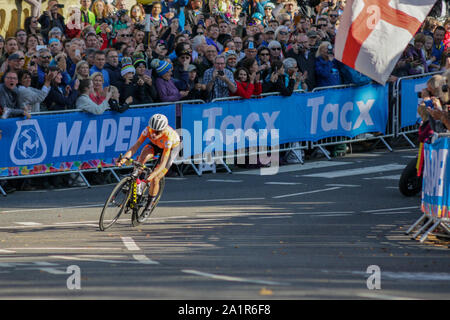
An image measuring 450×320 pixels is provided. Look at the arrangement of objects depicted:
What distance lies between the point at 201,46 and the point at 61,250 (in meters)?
9.35

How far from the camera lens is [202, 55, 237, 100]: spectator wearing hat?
19344 mm

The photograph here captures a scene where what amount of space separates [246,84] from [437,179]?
8.08m

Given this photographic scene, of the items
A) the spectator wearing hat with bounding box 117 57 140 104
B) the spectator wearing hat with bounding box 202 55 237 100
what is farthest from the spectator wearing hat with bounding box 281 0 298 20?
the spectator wearing hat with bounding box 117 57 140 104

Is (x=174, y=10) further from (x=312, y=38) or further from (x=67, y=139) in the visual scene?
A: (x=67, y=139)

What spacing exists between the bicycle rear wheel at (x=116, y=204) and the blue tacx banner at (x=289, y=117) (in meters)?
5.38

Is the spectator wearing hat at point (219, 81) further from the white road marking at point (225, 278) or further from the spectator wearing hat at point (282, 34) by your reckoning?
the white road marking at point (225, 278)

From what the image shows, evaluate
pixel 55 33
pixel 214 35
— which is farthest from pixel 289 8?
pixel 55 33

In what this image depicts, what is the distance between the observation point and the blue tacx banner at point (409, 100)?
22.0 metres

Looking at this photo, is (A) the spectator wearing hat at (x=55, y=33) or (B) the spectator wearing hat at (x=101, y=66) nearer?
(B) the spectator wearing hat at (x=101, y=66)

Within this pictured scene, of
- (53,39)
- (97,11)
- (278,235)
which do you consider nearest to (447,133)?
(278,235)

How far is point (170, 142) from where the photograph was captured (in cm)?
1408

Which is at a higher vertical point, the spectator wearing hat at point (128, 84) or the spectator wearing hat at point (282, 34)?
the spectator wearing hat at point (282, 34)

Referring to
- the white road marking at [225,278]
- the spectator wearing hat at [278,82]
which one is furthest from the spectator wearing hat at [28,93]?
the white road marking at [225,278]

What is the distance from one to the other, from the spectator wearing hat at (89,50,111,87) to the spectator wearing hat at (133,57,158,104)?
565 millimetres
